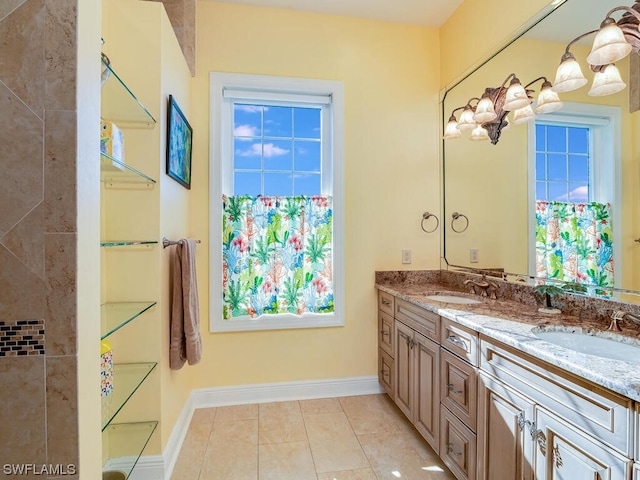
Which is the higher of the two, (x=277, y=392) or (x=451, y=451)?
(x=451, y=451)

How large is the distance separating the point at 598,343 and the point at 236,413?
214 centimetres

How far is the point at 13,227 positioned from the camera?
2.49 feet

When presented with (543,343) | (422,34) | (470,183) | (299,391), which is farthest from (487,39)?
(299,391)

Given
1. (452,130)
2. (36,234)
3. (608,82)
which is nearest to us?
(36,234)

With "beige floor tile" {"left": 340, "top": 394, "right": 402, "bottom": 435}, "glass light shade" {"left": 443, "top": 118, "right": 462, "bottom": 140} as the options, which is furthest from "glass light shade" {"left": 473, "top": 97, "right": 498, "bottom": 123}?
"beige floor tile" {"left": 340, "top": 394, "right": 402, "bottom": 435}

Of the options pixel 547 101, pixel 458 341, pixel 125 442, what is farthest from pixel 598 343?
pixel 125 442

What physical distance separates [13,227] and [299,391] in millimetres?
2130

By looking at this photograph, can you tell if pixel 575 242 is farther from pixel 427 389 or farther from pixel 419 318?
pixel 427 389

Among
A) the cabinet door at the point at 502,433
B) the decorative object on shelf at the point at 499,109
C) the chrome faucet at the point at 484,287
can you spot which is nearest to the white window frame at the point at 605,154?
the decorative object on shelf at the point at 499,109

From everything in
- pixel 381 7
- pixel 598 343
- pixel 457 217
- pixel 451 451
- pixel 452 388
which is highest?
pixel 381 7

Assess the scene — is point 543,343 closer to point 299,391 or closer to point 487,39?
point 299,391

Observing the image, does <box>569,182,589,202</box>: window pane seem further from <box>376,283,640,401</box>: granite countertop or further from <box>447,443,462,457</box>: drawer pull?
<box>447,443,462,457</box>: drawer pull

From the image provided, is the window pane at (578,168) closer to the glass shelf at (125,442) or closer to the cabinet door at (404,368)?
the cabinet door at (404,368)

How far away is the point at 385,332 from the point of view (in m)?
2.37
